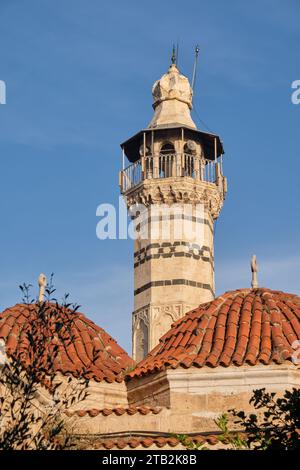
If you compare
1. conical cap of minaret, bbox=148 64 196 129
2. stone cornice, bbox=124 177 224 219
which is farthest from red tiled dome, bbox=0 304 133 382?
conical cap of minaret, bbox=148 64 196 129

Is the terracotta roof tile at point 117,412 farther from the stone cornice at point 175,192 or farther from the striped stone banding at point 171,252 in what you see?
the stone cornice at point 175,192

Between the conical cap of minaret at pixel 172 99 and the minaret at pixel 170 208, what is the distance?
0.04 metres

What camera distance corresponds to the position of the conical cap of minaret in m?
34.6

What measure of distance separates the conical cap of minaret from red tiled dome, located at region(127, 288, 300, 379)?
1530 centimetres

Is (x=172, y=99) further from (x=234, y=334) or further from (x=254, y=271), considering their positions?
(x=234, y=334)

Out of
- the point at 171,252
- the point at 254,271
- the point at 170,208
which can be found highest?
the point at 170,208

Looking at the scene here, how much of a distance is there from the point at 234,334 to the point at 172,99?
60.3 ft

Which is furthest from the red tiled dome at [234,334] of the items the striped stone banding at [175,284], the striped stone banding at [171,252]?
the striped stone banding at [171,252]

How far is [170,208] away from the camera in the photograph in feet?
108

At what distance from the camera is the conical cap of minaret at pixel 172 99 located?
3462cm

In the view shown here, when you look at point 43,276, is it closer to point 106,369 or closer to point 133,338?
point 106,369

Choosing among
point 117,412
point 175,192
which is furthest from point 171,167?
point 117,412

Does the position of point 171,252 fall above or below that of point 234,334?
above

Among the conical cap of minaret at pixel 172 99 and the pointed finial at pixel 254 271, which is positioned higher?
the conical cap of minaret at pixel 172 99
